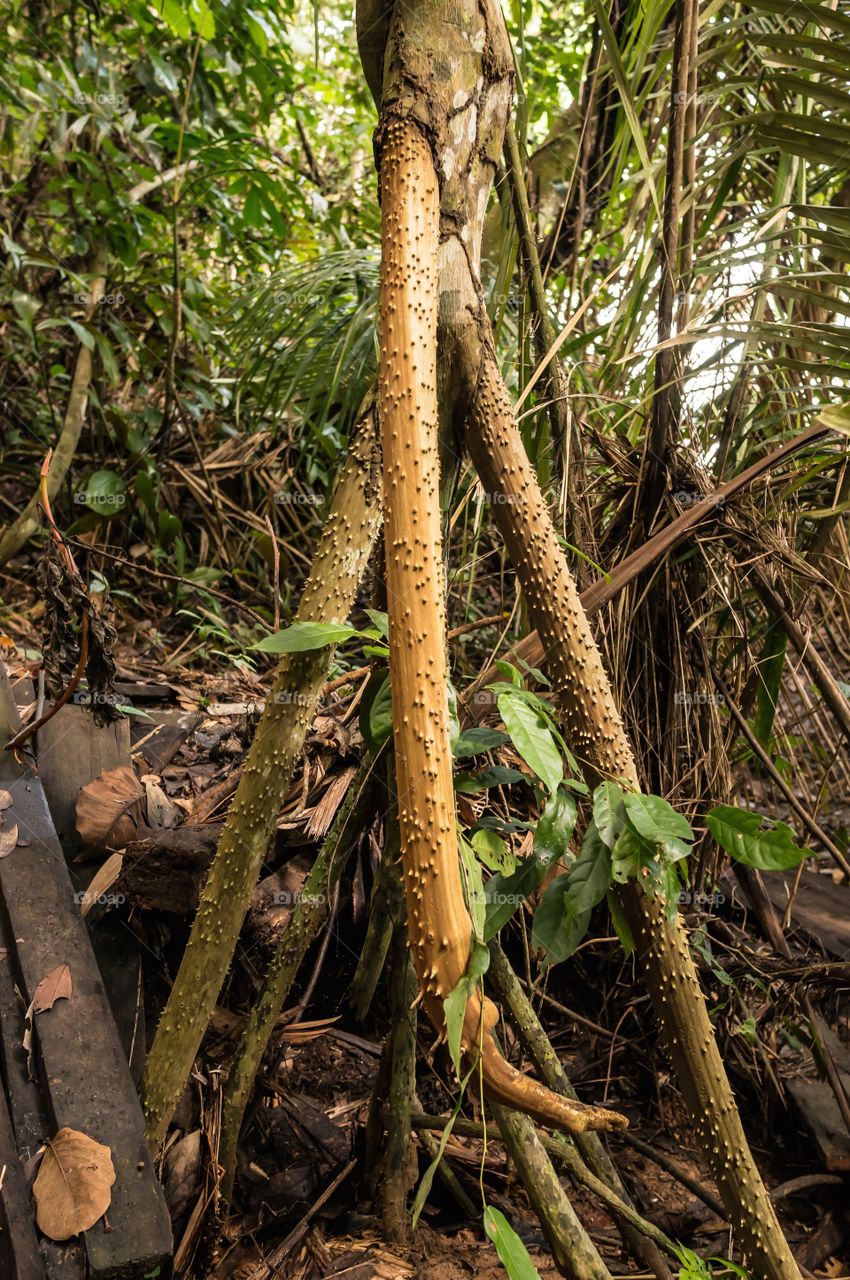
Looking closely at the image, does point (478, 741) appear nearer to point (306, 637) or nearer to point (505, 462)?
point (306, 637)

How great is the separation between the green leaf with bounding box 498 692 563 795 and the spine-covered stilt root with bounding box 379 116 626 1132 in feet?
0.79

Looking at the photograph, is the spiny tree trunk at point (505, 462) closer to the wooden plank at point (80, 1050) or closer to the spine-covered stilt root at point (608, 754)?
the spine-covered stilt root at point (608, 754)

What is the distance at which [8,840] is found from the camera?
68.0 inches

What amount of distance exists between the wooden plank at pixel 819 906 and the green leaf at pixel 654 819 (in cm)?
155

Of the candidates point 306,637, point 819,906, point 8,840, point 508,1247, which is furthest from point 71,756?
point 819,906

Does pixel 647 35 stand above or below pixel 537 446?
above

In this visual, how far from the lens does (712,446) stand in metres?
2.29

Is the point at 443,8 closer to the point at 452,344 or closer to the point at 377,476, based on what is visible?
the point at 452,344

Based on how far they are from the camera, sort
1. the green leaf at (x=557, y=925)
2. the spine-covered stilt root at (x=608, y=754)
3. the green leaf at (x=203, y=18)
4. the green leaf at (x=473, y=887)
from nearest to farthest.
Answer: the green leaf at (x=473, y=887) → the green leaf at (x=557, y=925) → the spine-covered stilt root at (x=608, y=754) → the green leaf at (x=203, y=18)

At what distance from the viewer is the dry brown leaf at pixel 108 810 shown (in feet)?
6.13

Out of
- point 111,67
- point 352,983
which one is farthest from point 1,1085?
point 111,67

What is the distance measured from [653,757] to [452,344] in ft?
3.88

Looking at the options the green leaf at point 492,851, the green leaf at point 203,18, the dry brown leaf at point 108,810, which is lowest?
the dry brown leaf at point 108,810

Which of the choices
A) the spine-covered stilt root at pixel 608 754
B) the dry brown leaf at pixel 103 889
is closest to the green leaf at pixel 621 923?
the spine-covered stilt root at pixel 608 754
